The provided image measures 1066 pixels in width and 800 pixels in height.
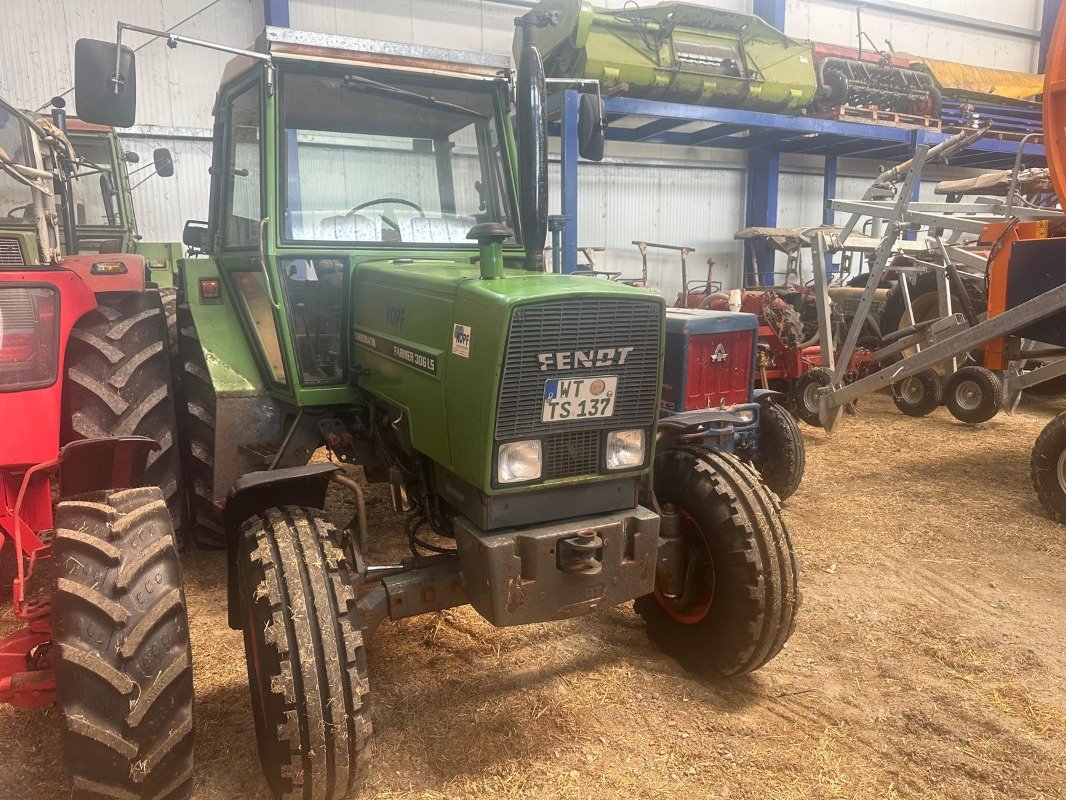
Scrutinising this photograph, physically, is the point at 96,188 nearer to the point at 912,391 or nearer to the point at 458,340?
the point at 458,340

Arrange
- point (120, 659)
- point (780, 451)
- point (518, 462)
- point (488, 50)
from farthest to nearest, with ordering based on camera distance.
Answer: point (488, 50)
point (780, 451)
point (518, 462)
point (120, 659)

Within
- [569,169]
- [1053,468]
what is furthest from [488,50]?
[1053,468]

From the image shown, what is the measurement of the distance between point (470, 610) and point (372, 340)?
50.8 inches

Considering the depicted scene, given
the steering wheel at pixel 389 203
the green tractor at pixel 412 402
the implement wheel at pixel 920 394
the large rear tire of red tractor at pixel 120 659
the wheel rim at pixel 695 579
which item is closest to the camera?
the large rear tire of red tractor at pixel 120 659

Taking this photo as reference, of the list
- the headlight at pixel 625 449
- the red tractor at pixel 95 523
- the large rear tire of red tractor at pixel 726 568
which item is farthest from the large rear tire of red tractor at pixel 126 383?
the large rear tire of red tractor at pixel 726 568

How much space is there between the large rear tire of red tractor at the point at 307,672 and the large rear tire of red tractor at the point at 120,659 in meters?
0.20

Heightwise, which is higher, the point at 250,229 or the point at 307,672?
the point at 250,229

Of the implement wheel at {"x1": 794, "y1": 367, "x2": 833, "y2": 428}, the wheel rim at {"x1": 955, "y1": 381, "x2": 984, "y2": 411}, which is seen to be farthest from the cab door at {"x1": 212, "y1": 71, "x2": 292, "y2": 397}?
the wheel rim at {"x1": 955, "y1": 381, "x2": 984, "y2": 411}

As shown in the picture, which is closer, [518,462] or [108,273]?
[518,462]

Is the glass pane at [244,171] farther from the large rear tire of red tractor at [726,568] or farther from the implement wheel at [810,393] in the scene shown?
the implement wheel at [810,393]

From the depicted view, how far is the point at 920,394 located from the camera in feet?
24.9

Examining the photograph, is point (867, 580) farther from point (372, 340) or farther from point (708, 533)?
point (372, 340)

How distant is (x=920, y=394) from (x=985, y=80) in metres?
9.30

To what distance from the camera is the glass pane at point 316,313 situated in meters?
3.03
